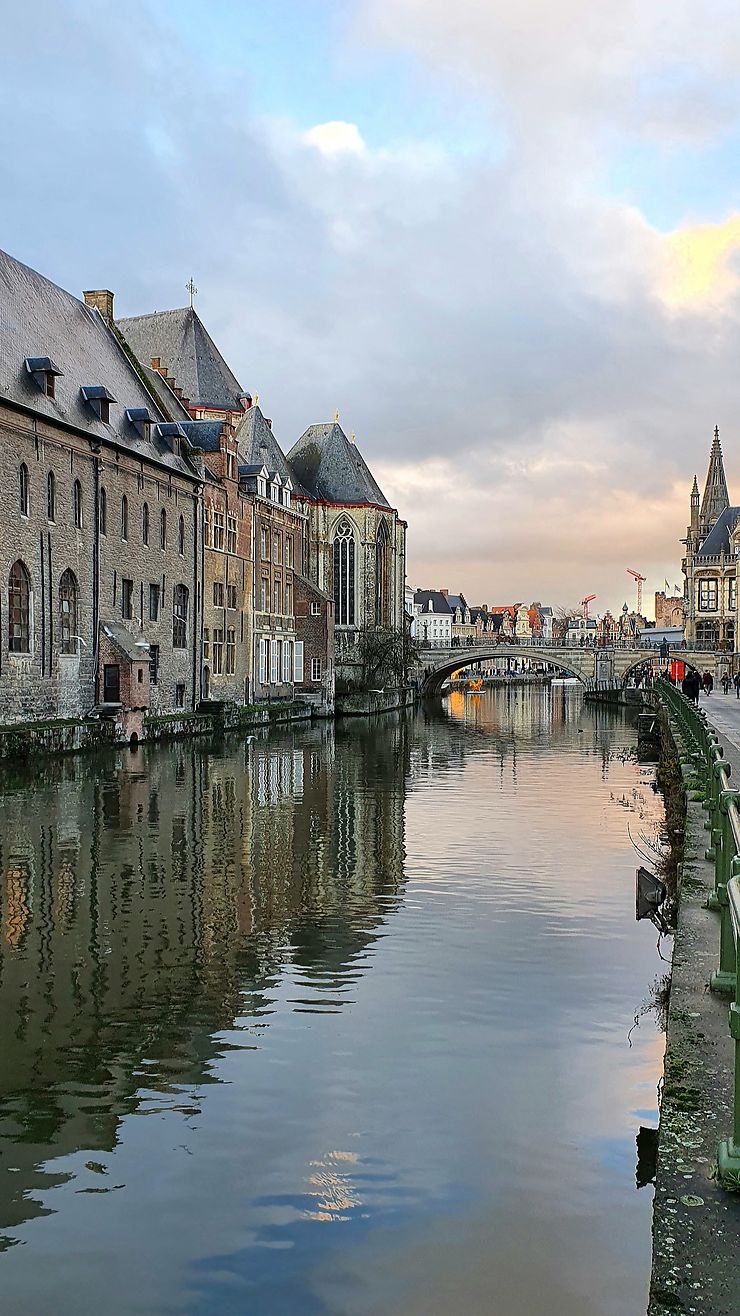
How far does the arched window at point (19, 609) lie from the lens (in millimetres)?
32594

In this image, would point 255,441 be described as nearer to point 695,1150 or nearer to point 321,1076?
point 321,1076

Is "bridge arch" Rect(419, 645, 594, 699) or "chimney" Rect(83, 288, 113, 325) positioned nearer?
"chimney" Rect(83, 288, 113, 325)

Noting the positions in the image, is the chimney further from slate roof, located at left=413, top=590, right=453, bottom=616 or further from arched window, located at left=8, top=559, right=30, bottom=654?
slate roof, located at left=413, top=590, right=453, bottom=616

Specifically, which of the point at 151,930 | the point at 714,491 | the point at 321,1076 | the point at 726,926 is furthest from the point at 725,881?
the point at 714,491

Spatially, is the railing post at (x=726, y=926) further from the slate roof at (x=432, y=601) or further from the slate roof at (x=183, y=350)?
the slate roof at (x=432, y=601)

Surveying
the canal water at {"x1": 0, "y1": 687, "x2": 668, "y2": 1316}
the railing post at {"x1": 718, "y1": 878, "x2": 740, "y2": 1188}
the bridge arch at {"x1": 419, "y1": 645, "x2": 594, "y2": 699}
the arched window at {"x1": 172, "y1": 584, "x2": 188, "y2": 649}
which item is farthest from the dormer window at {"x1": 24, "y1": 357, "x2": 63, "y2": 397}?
the bridge arch at {"x1": 419, "y1": 645, "x2": 594, "y2": 699}

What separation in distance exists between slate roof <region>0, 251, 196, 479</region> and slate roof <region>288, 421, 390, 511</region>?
3152 centimetres

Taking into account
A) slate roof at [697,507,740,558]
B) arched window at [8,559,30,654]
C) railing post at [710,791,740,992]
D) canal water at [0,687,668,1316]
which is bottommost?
canal water at [0,687,668,1316]

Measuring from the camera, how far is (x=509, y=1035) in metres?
9.24

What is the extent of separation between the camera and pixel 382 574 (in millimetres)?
81375

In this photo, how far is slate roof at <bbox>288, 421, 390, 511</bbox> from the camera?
7756cm

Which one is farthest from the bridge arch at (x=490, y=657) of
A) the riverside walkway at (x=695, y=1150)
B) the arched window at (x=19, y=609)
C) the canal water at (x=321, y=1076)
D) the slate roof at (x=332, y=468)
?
the riverside walkway at (x=695, y=1150)

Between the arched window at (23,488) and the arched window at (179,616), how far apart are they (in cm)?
1198

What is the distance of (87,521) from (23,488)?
4106 mm
